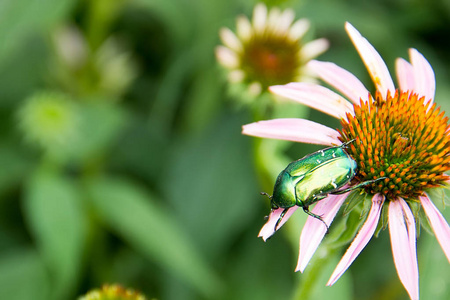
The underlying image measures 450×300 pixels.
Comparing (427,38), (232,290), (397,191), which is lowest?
(232,290)

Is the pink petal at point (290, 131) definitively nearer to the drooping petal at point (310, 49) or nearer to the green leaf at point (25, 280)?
the drooping petal at point (310, 49)

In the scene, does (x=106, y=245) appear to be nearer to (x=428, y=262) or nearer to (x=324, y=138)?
(x=428, y=262)

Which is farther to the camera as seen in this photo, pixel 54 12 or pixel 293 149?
pixel 293 149

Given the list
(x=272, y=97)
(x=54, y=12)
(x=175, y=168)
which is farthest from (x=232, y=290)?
(x=54, y=12)

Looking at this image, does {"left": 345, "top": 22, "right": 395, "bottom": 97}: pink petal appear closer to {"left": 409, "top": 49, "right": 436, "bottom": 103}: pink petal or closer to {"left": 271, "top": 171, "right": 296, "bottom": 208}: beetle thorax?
{"left": 409, "top": 49, "right": 436, "bottom": 103}: pink petal

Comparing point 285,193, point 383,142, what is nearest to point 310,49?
point 383,142

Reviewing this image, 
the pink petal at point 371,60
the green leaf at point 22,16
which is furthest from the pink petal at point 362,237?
the green leaf at point 22,16
